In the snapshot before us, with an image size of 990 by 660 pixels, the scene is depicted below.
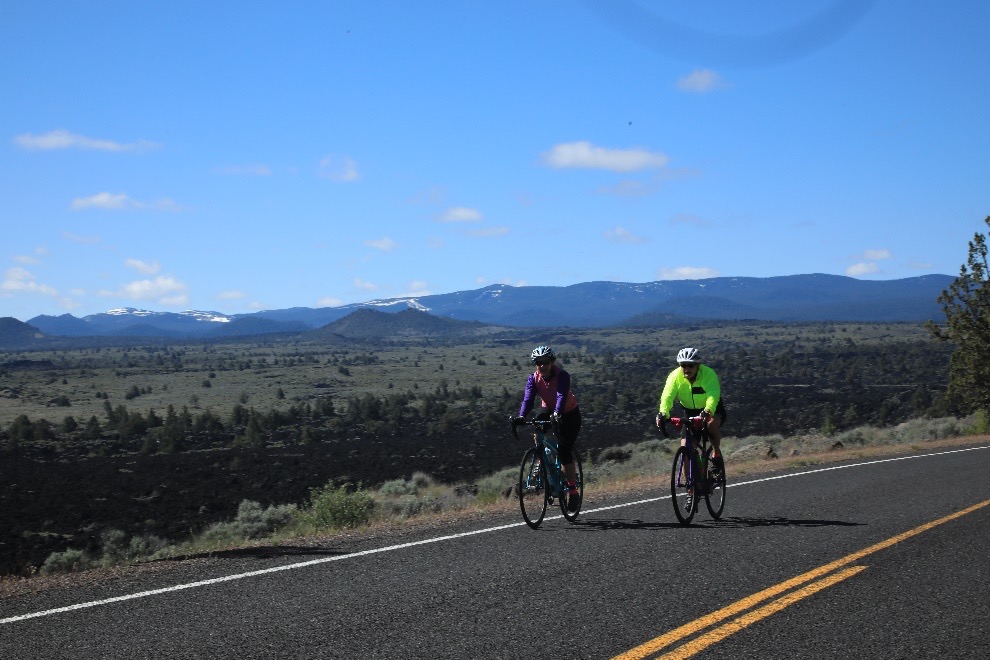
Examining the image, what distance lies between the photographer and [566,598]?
6.69m

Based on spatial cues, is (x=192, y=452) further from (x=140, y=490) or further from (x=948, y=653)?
(x=948, y=653)

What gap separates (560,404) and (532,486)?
0.97 metres

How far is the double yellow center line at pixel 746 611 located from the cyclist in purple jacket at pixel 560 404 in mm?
3265

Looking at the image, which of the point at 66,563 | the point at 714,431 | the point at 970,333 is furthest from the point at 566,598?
the point at 970,333

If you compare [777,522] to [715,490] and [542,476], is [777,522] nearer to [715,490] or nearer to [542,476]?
[715,490]

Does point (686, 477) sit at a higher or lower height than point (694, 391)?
lower

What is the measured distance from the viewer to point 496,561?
8.13 meters

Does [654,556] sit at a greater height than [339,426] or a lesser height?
greater

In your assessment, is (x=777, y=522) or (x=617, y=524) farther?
(x=617, y=524)

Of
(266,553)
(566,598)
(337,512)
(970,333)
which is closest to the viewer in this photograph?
(566,598)

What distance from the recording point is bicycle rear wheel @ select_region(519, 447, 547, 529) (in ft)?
33.1

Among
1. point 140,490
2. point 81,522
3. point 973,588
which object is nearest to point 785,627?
point 973,588

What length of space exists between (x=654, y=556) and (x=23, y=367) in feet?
458

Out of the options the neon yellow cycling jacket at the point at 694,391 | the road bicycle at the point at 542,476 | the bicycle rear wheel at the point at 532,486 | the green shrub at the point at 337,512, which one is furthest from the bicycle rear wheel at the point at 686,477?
the green shrub at the point at 337,512
